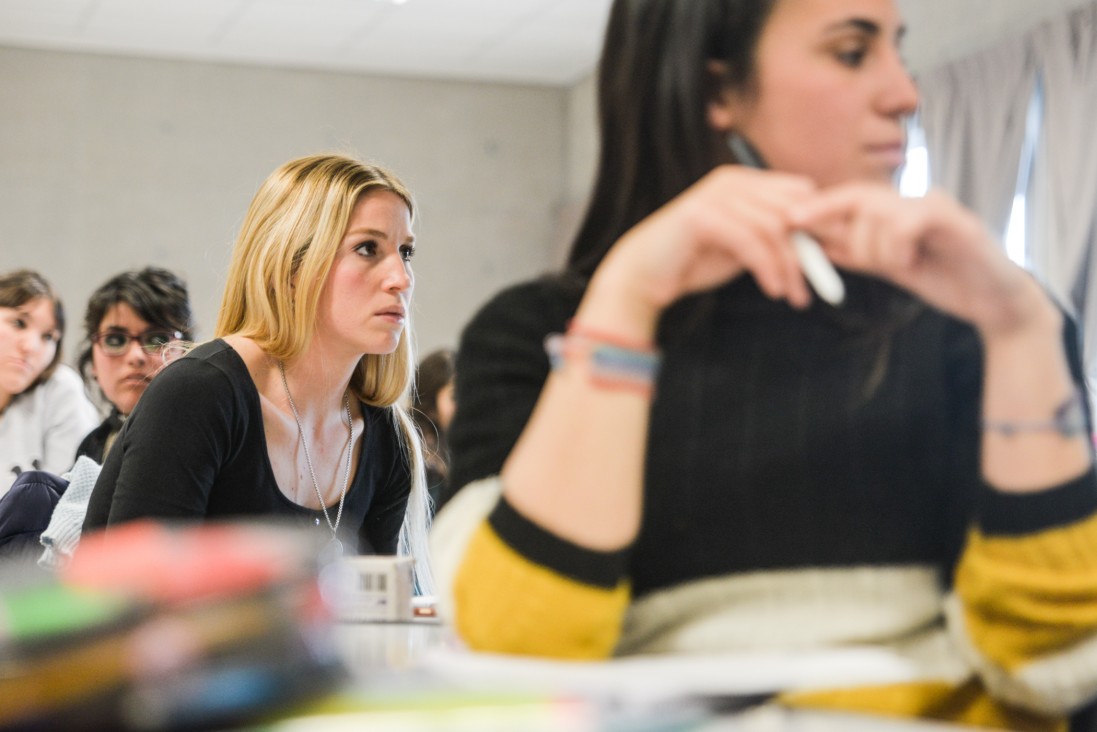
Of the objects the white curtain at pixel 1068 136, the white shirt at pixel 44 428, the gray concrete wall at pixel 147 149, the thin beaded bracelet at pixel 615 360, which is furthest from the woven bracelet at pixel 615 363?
the gray concrete wall at pixel 147 149

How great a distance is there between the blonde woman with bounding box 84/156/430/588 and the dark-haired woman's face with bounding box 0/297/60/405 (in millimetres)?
1380

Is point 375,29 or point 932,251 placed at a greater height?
point 375,29

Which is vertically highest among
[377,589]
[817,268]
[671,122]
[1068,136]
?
[1068,136]

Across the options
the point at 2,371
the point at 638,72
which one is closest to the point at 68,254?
the point at 2,371

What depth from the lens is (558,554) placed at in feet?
2.47

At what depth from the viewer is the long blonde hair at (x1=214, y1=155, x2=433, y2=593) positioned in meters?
1.19

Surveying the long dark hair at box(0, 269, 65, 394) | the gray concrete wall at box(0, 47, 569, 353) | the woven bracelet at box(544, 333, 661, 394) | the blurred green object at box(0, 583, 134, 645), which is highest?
the gray concrete wall at box(0, 47, 569, 353)

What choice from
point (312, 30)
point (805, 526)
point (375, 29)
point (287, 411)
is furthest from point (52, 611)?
point (312, 30)

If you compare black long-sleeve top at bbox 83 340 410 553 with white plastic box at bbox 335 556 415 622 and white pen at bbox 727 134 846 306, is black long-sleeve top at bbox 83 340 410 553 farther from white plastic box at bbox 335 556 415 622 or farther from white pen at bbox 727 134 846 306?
white pen at bbox 727 134 846 306

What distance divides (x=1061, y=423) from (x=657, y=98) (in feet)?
1.13

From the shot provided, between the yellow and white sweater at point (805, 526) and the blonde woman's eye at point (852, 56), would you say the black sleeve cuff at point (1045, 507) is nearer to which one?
the yellow and white sweater at point (805, 526)

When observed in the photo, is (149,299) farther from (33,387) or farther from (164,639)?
(164,639)

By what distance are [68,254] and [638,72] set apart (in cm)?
423

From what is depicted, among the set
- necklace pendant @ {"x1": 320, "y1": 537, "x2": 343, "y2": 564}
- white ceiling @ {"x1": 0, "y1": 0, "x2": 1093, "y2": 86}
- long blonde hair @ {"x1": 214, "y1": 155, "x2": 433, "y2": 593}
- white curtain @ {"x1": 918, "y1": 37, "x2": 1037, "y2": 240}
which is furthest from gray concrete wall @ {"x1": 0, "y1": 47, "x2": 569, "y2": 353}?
necklace pendant @ {"x1": 320, "y1": 537, "x2": 343, "y2": 564}
